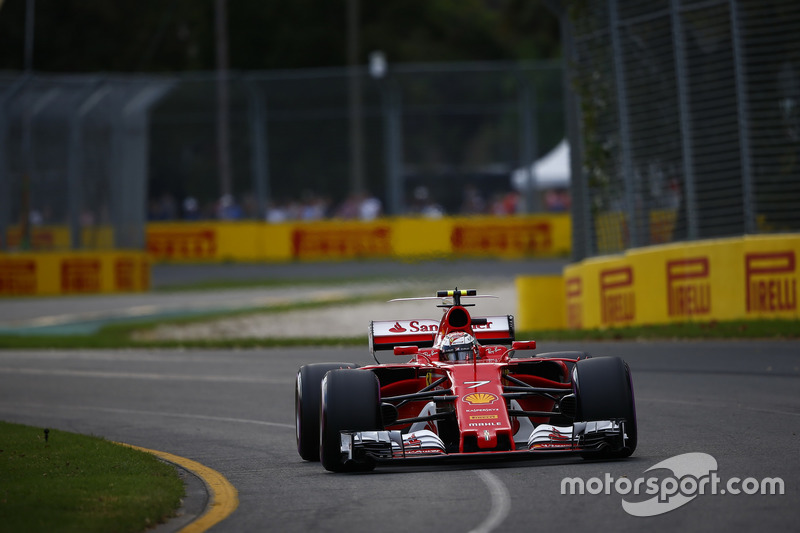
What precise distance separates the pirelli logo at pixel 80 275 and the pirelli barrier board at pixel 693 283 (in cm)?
1495

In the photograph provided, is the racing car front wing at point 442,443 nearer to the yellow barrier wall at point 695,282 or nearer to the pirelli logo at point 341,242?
the yellow barrier wall at point 695,282

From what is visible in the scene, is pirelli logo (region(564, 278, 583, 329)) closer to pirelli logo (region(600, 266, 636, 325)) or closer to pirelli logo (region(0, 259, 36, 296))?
pirelli logo (region(600, 266, 636, 325))

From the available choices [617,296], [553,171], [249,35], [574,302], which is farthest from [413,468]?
[249,35]

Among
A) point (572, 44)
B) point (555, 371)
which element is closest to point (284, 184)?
point (572, 44)

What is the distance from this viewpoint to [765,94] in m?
19.0

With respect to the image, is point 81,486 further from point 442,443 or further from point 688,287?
point 688,287

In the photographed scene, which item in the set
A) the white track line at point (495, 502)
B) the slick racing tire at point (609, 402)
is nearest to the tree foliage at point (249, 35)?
the slick racing tire at point (609, 402)

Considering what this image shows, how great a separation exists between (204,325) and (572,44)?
8471mm

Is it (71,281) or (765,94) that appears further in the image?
(71,281)

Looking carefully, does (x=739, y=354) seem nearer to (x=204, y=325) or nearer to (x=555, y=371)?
(x=555, y=371)

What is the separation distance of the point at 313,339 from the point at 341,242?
18226 millimetres

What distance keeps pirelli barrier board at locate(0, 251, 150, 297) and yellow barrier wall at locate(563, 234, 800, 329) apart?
15192 millimetres

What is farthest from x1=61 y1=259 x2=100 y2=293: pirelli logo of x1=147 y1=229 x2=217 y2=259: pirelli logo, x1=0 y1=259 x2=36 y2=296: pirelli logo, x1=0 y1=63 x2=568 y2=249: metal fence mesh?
x1=147 y1=229 x2=217 y2=259: pirelli logo

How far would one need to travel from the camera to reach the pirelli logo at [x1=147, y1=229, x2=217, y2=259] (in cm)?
4100
